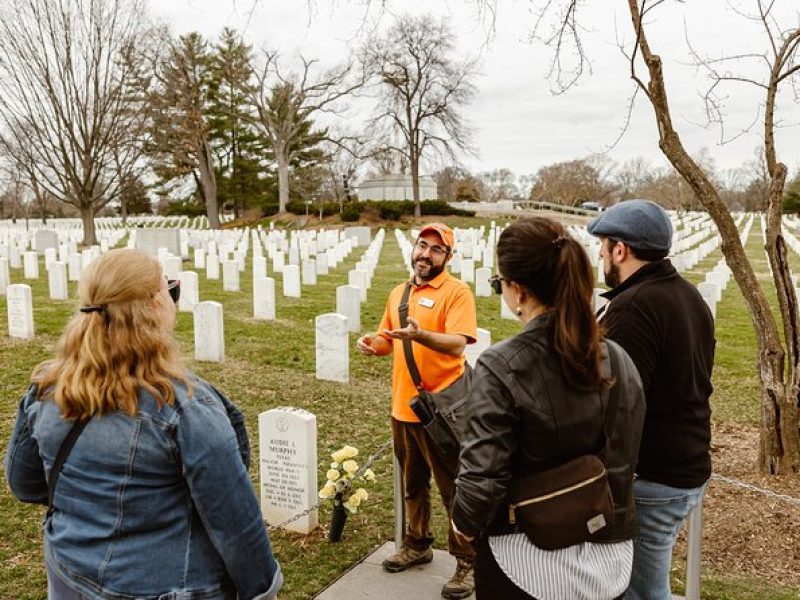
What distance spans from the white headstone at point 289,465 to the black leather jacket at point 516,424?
7.86ft

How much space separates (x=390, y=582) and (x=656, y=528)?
1.75m

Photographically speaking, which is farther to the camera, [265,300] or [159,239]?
[159,239]

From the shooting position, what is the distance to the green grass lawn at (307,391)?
3959 millimetres

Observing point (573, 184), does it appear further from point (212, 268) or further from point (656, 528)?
point (656, 528)

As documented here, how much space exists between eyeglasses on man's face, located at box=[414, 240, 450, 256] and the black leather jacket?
1.69 m

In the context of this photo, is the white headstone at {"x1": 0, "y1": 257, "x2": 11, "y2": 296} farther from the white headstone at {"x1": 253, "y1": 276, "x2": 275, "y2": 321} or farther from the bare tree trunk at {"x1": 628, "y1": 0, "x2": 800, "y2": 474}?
the bare tree trunk at {"x1": 628, "y1": 0, "x2": 800, "y2": 474}

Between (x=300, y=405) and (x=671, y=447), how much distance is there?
17.4ft

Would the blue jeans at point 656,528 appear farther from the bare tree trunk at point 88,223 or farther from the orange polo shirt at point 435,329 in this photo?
the bare tree trunk at point 88,223

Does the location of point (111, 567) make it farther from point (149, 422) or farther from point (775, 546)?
point (775, 546)

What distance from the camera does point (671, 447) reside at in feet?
7.98

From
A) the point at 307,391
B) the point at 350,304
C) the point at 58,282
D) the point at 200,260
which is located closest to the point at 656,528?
the point at 307,391

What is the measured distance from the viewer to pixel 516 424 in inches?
76.5

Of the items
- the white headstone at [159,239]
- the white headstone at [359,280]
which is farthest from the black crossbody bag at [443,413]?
the white headstone at [159,239]

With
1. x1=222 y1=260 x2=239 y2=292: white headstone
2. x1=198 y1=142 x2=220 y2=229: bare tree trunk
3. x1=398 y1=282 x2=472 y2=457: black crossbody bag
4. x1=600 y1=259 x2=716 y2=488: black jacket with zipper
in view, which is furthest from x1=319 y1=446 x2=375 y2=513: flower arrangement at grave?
x1=198 y1=142 x2=220 y2=229: bare tree trunk
